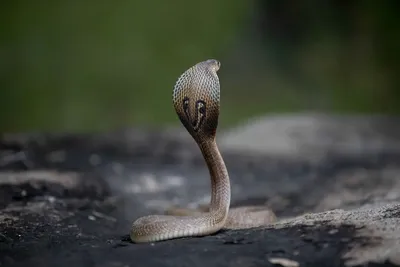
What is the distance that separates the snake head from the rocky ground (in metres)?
0.53

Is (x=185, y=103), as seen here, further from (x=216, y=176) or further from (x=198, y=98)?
(x=216, y=176)

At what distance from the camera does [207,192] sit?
18.9 feet

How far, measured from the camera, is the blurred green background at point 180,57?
41.6 feet

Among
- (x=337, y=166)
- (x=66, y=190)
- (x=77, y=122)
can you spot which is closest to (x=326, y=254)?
(x=66, y=190)

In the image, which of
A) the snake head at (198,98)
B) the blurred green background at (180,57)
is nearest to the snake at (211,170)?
the snake head at (198,98)

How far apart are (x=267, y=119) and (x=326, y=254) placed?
926cm

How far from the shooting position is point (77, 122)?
40.5 feet

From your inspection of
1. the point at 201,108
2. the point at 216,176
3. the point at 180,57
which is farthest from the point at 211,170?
the point at 180,57

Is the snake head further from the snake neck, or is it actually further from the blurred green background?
the blurred green background

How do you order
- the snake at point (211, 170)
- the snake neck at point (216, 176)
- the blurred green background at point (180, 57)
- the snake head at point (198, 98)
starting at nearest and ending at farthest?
the snake at point (211, 170) < the snake head at point (198, 98) < the snake neck at point (216, 176) < the blurred green background at point (180, 57)

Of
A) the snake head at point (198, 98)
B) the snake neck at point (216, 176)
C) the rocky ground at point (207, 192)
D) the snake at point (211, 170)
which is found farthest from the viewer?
the snake neck at point (216, 176)

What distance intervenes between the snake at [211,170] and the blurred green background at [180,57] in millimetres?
9173

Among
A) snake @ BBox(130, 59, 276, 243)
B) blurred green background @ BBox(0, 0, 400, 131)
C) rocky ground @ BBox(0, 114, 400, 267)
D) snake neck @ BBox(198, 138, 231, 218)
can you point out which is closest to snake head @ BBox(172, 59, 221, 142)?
snake @ BBox(130, 59, 276, 243)

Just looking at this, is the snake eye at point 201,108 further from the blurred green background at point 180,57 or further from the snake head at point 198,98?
the blurred green background at point 180,57
